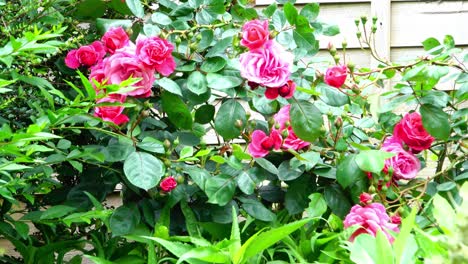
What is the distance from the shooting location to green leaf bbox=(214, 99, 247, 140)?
57.1 inches

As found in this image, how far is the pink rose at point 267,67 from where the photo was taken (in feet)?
4.47

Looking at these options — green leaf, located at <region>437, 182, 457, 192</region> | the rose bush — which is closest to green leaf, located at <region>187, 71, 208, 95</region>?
the rose bush

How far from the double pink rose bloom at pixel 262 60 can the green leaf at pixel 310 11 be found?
11.3 inches

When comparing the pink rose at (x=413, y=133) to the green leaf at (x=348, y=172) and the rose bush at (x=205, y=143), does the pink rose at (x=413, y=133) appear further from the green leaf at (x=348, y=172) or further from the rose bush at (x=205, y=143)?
the green leaf at (x=348, y=172)

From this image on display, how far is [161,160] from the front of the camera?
1.46 m

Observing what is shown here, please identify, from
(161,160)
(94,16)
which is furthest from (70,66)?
(161,160)

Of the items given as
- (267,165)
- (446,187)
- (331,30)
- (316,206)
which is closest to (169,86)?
(267,165)

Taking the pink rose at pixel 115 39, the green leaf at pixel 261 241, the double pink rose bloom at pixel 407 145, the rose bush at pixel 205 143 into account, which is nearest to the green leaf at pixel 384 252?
the green leaf at pixel 261 241

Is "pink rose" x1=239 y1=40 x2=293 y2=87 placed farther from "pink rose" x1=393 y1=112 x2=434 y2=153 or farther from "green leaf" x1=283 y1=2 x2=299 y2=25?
"pink rose" x1=393 y1=112 x2=434 y2=153

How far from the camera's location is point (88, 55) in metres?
1.51

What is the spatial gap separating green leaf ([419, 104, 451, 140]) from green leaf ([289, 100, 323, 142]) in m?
0.27

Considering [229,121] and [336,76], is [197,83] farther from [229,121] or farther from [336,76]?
[336,76]

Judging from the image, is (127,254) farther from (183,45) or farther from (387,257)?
(387,257)

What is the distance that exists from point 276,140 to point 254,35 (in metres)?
0.24
